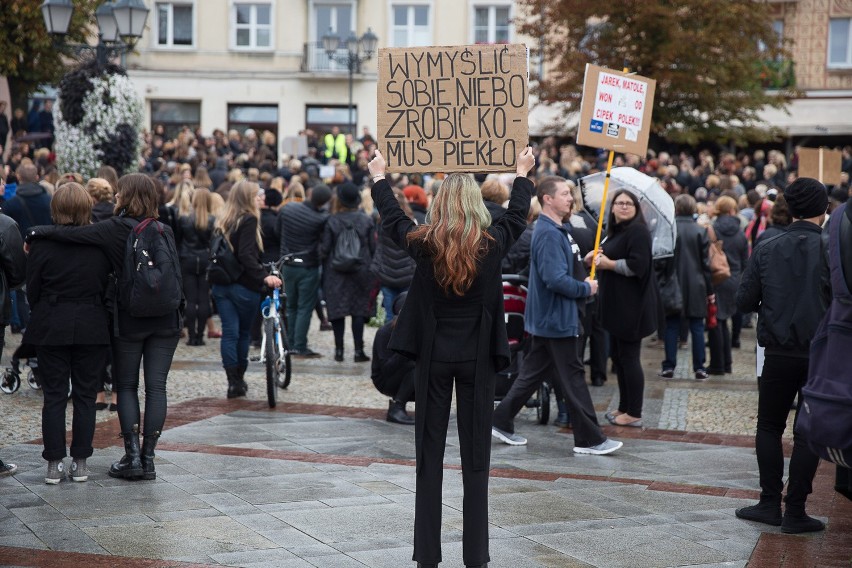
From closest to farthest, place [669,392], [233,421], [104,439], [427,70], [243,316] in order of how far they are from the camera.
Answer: [427,70], [104,439], [233,421], [243,316], [669,392]

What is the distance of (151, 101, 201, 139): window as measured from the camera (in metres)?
42.6

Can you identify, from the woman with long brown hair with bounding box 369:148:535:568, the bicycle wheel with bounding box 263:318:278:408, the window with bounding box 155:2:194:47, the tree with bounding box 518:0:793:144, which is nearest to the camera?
the woman with long brown hair with bounding box 369:148:535:568

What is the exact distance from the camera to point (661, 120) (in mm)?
28828

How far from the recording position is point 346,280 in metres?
14.1

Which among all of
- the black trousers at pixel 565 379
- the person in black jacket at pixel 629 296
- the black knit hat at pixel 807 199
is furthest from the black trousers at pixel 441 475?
the person in black jacket at pixel 629 296

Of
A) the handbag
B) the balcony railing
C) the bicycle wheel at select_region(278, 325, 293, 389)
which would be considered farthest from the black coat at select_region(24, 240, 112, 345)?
the balcony railing

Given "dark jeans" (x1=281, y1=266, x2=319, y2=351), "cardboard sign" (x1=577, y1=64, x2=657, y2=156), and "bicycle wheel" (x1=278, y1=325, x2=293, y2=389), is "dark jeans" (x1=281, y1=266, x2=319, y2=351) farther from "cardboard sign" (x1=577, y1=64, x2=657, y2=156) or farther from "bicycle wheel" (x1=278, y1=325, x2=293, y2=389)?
"cardboard sign" (x1=577, y1=64, x2=657, y2=156)

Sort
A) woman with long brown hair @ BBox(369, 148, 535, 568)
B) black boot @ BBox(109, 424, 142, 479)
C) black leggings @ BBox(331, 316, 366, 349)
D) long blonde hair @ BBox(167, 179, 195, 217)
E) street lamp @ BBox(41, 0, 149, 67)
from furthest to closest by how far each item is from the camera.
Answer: street lamp @ BBox(41, 0, 149, 67), long blonde hair @ BBox(167, 179, 195, 217), black leggings @ BBox(331, 316, 366, 349), black boot @ BBox(109, 424, 142, 479), woman with long brown hair @ BBox(369, 148, 535, 568)

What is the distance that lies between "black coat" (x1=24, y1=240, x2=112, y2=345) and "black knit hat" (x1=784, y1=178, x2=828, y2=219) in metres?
4.31

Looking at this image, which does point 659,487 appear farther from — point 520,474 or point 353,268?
point 353,268

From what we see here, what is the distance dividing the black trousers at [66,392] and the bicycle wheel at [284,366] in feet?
12.2

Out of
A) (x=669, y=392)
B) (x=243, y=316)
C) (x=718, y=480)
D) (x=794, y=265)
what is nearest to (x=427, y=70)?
(x=794, y=265)

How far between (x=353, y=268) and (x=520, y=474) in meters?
Answer: 6.07

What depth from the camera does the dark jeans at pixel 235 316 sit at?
11.2 meters
